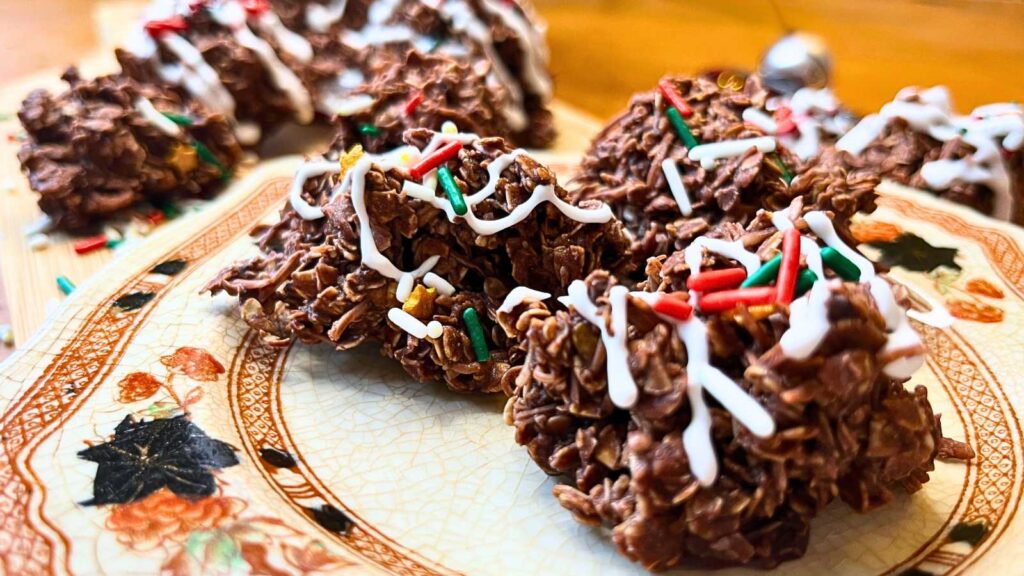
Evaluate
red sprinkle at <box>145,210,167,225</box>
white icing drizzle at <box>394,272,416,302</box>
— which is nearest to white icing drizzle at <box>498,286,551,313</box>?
white icing drizzle at <box>394,272,416,302</box>

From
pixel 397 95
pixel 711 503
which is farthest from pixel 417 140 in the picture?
pixel 711 503

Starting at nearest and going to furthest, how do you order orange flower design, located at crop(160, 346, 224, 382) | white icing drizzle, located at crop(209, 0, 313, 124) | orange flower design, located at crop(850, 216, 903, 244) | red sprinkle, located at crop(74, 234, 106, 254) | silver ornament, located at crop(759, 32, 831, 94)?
orange flower design, located at crop(160, 346, 224, 382), orange flower design, located at crop(850, 216, 903, 244), red sprinkle, located at crop(74, 234, 106, 254), white icing drizzle, located at crop(209, 0, 313, 124), silver ornament, located at crop(759, 32, 831, 94)

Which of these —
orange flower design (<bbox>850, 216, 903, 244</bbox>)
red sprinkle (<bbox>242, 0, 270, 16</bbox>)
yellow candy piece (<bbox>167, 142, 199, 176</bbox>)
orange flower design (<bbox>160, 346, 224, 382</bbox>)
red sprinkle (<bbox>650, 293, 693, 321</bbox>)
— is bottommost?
yellow candy piece (<bbox>167, 142, 199, 176</bbox>)

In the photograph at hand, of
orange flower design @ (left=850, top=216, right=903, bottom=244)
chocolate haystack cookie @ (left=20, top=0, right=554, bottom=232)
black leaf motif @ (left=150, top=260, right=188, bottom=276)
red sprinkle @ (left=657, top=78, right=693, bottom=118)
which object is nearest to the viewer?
black leaf motif @ (left=150, top=260, right=188, bottom=276)

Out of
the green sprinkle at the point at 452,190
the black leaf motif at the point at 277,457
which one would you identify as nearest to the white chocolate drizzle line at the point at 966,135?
the green sprinkle at the point at 452,190

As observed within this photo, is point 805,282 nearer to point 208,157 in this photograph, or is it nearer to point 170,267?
point 170,267

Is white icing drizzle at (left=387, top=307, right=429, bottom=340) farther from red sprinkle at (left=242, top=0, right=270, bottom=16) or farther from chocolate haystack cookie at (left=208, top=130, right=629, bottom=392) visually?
red sprinkle at (left=242, top=0, right=270, bottom=16)

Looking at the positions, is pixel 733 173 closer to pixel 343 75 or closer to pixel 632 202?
pixel 632 202
